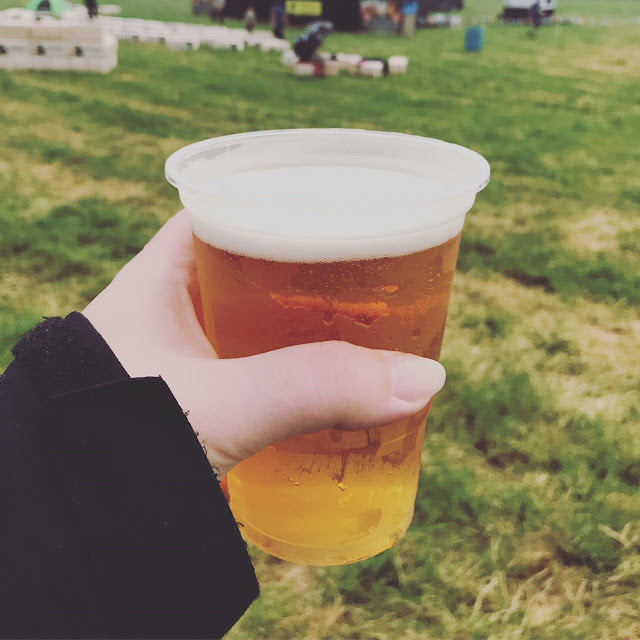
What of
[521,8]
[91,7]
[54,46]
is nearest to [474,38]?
[91,7]

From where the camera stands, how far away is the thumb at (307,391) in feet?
2.96

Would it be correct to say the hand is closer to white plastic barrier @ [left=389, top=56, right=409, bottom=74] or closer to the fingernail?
the fingernail

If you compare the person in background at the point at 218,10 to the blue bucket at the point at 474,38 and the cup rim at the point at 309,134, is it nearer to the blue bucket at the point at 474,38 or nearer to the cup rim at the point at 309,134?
the blue bucket at the point at 474,38

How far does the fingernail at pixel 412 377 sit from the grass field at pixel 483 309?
695 millimetres

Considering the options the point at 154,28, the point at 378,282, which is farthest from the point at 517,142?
the point at 154,28

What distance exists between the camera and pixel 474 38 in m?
10.2

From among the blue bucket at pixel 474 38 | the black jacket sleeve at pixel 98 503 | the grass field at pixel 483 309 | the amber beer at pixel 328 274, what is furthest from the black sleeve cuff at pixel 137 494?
the blue bucket at pixel 474 38

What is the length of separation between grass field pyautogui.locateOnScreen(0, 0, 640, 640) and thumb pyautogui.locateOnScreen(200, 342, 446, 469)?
0.67m

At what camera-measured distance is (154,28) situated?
31.3ft

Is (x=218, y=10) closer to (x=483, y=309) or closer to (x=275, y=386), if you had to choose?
(x=483, y=309)

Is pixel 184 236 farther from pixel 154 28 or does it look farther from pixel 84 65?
pixel 154 28

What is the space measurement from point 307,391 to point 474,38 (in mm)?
10872

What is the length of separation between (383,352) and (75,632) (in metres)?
0.61

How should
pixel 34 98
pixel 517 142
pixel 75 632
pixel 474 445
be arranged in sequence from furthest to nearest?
pixel 34 98
pixel 517 142
pixel 474 445
pixel 75 632
